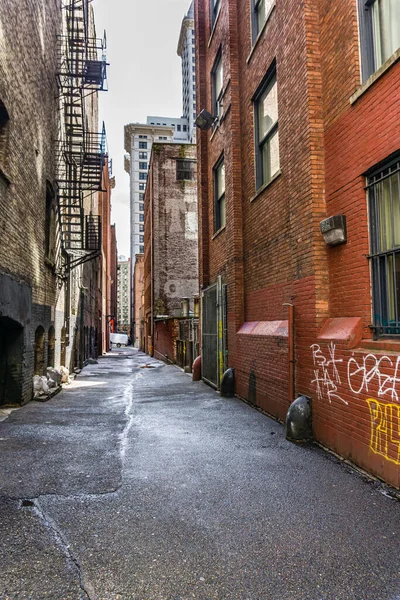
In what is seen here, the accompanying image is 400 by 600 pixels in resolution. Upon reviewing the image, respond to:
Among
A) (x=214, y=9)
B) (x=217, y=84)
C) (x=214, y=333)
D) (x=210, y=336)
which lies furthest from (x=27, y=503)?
(x=214, y=9)

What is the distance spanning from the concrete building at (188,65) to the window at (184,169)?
266 feet

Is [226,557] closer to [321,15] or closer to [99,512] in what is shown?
[99,512]

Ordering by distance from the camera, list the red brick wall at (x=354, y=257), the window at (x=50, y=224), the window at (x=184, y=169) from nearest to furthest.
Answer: the red brick wall at (x=354, y=257)
the window at (x=50, y=224)
the window at (x=184, y=169)

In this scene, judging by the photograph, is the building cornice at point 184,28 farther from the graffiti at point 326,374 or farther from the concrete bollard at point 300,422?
the concrete bollard at point 300,422

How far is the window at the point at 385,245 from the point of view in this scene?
4578mm

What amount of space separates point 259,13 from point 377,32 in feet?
18.4

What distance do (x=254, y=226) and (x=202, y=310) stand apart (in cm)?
490

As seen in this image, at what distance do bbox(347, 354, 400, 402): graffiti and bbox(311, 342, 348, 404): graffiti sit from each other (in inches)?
11.7

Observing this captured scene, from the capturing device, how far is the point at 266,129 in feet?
29.7

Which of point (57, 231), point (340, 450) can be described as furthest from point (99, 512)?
point (57, 231)

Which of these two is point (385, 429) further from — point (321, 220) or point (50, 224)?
point (50, 224)

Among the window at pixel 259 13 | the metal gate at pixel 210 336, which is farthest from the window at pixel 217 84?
the metal gate at pixel 210 336

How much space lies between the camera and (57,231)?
13.5 meters

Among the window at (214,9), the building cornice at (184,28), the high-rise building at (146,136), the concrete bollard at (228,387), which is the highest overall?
the building cornice at (184,28)
